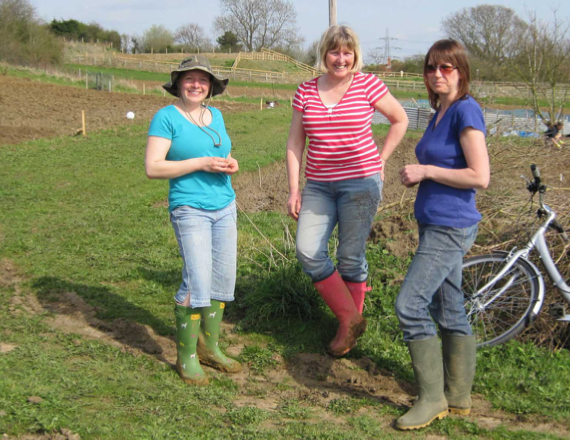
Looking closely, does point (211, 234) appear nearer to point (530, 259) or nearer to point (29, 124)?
point (530, 259)

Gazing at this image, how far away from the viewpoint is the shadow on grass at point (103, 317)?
4.59 metres

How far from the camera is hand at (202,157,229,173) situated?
3.78 metres

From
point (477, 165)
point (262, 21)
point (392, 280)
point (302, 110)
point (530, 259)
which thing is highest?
point (262, 21)

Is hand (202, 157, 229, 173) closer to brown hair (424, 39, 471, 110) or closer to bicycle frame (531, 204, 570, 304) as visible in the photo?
brown hair (424, 39, 471, 110)

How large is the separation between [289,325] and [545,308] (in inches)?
75.0

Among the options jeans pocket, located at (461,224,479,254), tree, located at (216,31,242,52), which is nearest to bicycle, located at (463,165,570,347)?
jeans pocket, located at (461,224,479,254)

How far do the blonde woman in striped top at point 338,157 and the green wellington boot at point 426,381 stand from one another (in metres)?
0.89

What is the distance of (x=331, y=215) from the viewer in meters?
4.09

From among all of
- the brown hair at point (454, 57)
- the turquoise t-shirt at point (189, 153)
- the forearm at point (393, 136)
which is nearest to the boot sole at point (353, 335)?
the forearm at point (393, 136)

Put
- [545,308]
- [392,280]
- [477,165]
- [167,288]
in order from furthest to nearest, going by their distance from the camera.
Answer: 1. [167,288]
2. [392,280]
3. [545,308]
4. [477,165]

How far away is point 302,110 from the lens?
398 cm

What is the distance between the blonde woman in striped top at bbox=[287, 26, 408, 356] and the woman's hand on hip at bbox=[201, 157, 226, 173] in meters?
0.55

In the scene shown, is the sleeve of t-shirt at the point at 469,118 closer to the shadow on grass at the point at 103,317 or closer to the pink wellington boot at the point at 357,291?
the pink wellington boot at the point at 357,291

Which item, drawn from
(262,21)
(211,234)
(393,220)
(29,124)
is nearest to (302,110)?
(211,234)
